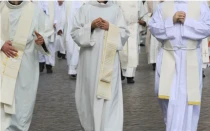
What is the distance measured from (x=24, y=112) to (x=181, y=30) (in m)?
2.08

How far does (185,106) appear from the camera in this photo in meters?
6.71

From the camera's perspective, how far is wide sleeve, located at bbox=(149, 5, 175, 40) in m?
6.61

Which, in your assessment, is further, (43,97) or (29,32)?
(43,97)

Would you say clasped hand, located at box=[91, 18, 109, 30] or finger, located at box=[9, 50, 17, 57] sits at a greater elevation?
clasped hand, located at box=[91, 18, 109, 30]

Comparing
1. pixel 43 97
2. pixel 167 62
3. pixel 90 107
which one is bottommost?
pixel 43 97

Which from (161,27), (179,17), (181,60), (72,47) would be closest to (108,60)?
(161,27)

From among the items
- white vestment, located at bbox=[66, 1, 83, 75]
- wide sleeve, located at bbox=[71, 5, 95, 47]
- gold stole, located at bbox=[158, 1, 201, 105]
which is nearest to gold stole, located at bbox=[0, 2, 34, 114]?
wide sleeve, located at bbox=[71, 5, 95, 47]

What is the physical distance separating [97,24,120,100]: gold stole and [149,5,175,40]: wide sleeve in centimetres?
42

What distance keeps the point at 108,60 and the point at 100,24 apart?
1.45ft

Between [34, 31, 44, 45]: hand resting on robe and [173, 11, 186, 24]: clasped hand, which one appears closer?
[173, 11, 186, 24]: clasped hand

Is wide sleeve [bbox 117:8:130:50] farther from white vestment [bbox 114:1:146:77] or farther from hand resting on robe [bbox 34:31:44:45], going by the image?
white vestment [bbox 114:1:146:77]

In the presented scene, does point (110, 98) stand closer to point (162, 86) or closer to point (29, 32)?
point (162, 86)

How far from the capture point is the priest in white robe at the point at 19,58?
271 inches

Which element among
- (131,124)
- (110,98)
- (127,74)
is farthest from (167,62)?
(127,74)
